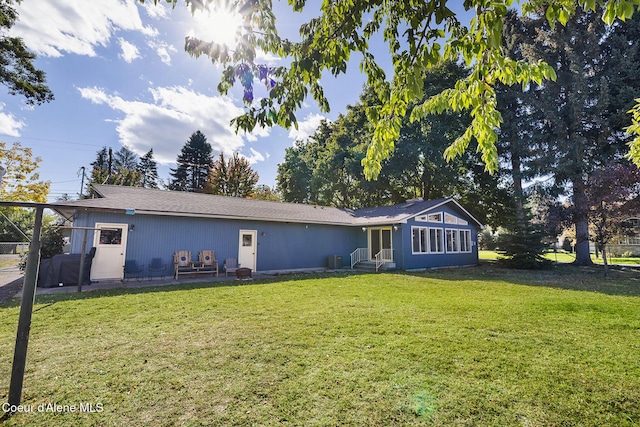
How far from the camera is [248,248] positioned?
39.9ft

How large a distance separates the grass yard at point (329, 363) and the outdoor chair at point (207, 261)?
173 inches

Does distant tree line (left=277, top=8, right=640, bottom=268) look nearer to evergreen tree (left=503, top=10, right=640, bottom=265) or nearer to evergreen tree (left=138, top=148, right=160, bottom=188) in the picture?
evergreen tree (left=503, top=10, right=640, bottom=265)

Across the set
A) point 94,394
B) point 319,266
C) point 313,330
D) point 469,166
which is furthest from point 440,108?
point 469,166

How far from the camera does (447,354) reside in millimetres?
3643

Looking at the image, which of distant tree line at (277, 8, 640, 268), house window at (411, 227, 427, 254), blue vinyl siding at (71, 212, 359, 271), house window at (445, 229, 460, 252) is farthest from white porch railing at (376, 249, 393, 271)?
distant tree line at (277, 8, 640, 268)

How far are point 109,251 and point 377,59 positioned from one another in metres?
10.4

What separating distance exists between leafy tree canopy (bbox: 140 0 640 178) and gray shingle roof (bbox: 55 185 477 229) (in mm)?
7683

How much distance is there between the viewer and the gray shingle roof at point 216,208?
9925 millimetres

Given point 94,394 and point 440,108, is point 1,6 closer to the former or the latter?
point 94,394

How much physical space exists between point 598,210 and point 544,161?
6638mm

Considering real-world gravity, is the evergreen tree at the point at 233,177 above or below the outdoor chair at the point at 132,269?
above

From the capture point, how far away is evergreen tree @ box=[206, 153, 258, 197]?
30719mm

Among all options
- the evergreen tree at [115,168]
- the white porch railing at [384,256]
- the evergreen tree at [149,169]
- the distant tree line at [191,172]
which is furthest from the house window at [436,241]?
the evergreen tree at [149,169]

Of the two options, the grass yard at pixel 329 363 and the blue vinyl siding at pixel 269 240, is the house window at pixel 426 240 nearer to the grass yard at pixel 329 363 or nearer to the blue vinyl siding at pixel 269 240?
the blue vinyl siding at pixel 269 240
